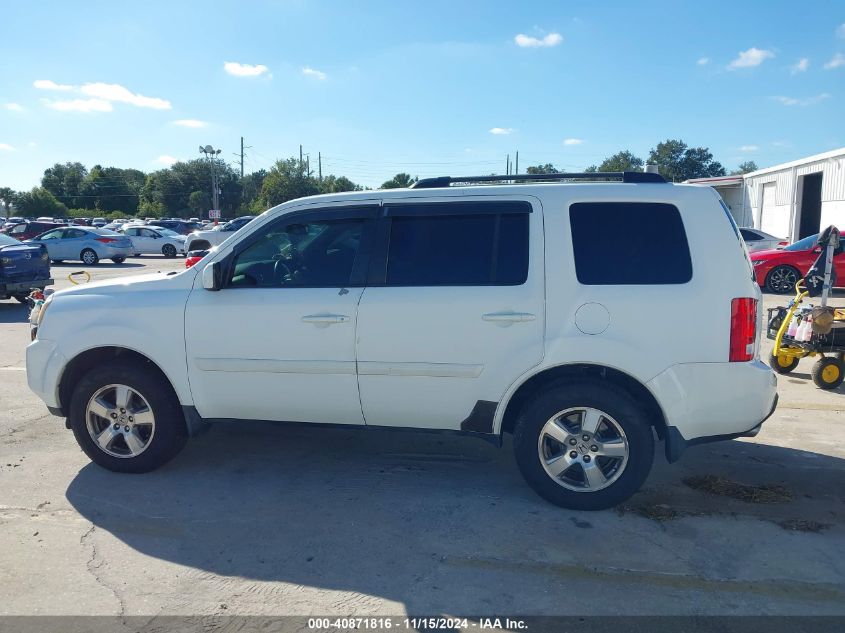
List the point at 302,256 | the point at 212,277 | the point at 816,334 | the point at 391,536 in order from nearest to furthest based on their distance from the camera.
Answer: the point at 391,536
the point at 212,277
the point at 302,256
the point at 816,334

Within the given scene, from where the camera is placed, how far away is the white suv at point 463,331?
4016mm

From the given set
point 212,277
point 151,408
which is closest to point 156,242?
point 151,408

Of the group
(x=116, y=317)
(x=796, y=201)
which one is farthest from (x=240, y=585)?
(x=796, y=201)

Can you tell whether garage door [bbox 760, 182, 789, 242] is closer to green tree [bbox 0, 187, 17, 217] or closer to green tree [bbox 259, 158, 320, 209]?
green tree [bbox 259, 158, 320, 209]

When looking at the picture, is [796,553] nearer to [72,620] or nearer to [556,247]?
[556,247]

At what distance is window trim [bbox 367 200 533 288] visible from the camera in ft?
13.9

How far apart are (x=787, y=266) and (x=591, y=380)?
46.0 ft

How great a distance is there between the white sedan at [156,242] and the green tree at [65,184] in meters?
79.5

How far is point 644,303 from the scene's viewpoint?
4.00 meters

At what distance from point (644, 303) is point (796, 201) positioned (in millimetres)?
24496

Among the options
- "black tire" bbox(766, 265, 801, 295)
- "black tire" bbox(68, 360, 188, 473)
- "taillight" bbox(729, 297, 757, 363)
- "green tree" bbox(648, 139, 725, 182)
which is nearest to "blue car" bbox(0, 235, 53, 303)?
"black tire" bbox(68, 360, 188, 473)

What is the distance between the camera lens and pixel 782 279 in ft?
52.1

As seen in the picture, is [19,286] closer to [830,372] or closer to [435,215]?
[435,215]

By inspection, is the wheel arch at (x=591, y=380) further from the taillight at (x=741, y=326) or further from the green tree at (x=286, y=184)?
the green tree at (x=286, y=184)
